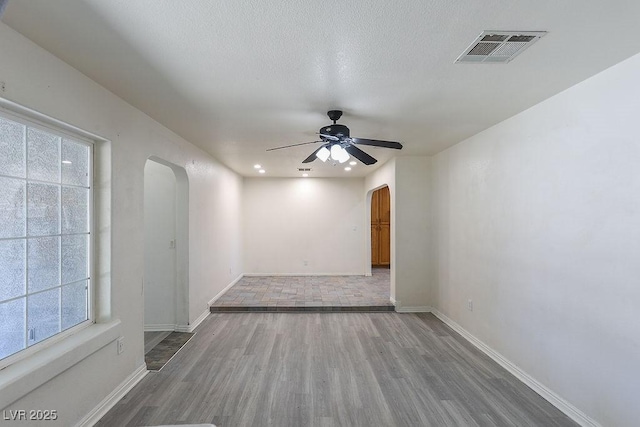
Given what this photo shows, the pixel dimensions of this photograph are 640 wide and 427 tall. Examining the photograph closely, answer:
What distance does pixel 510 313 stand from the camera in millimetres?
2959

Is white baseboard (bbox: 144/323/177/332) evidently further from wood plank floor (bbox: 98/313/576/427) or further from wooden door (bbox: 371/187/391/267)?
wooden door (bbox: 371/187/391/267)

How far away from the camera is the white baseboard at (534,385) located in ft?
7.13

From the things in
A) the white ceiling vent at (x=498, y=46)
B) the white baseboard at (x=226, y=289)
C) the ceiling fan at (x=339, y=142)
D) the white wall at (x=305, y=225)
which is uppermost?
the white ceiling vent at (x=498, y=46)

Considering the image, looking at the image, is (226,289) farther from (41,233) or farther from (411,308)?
(41,233)

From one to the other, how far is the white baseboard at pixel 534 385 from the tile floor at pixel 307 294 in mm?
1489

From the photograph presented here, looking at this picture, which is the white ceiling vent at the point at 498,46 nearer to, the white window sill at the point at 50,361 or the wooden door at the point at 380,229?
the white window sill at the point at 50,361

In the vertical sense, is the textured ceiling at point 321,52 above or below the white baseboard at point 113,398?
above

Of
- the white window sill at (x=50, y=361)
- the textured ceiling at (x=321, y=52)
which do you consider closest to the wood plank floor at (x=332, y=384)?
the white window sill at (x=50, y=361)

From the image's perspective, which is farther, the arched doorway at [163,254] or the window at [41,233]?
the arched doorway at [163,254]

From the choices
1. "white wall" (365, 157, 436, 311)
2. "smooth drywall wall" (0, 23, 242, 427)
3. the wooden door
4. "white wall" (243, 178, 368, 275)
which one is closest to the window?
"smooth drywall wall" (0, 23, 242, 427)

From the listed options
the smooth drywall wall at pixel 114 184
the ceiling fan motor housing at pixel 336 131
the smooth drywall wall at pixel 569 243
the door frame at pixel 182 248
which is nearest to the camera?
the smooth drywall wall at pixel 114 184

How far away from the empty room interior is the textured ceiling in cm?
1

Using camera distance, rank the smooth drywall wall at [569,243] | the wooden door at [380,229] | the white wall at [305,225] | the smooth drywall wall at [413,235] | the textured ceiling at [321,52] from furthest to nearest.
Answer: the wooden door at [380,229] < the white wall at [305,225] < the smooth drywall wall at [413,235] < the smooth drywall wall at [569,243] < the textured ceiling at [321,52]

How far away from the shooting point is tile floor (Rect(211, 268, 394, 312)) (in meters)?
4.79
